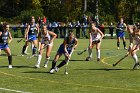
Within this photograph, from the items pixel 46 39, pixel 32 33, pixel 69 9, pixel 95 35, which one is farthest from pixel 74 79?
pixel 69 9

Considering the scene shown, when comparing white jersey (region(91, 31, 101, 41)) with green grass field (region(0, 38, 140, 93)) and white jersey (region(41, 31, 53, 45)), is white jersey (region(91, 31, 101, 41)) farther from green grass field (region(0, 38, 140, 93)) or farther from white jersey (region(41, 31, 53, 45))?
white jersey (region(41, 31, 53, 45))

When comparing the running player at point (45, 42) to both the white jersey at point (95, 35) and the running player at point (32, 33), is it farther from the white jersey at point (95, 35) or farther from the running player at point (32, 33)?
the running player at point (32, 33)

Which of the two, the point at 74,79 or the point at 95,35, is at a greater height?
the point at 95,35

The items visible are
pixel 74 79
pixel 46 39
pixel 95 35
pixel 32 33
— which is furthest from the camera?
pixel 32 33

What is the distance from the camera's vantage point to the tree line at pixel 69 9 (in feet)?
242

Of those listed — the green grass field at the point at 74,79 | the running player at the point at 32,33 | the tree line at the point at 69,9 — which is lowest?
the tree line at the point at 69,9

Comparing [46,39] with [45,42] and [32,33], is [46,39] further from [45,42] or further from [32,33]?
[32,33]

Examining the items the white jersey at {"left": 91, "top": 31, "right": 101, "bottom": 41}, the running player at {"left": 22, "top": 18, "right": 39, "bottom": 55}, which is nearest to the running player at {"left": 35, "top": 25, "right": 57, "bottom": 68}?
the white jersey at {"left": 91, "top": 31, "right": 101, "bottom": 41}

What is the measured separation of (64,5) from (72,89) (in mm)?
Result: 61162

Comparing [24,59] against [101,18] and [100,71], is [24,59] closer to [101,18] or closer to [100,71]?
[100,71]

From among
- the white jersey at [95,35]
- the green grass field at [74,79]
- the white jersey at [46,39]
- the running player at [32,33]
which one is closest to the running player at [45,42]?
the white jersey at [46,39]

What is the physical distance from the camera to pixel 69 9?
244 feet

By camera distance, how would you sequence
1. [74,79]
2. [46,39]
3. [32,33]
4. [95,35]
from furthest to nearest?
1. [32,33]
2. [95,35]
3. [46,39]
4. [74,79]

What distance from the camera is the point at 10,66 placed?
20.4m
